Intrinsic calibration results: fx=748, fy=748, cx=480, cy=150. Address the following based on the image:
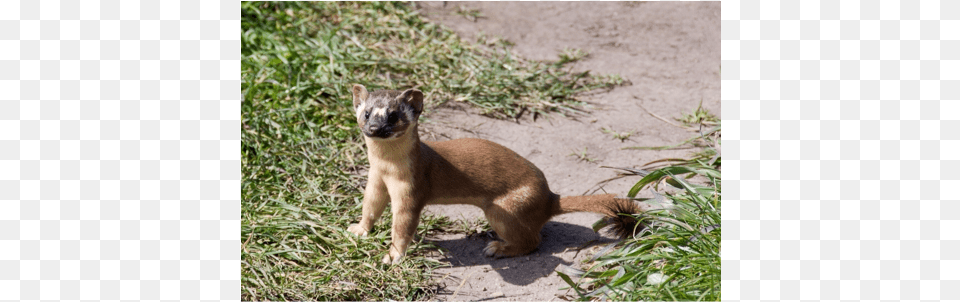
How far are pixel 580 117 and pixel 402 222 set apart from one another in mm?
2888

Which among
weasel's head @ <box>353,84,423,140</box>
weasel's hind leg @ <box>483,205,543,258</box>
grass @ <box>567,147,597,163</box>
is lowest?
weasel's hind leg @ <box>483,205,543,258</box>

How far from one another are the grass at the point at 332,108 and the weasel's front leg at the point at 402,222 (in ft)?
0.32

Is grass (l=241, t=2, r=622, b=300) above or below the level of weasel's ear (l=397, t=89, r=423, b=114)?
below

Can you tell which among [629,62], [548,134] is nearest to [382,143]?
[548,134]

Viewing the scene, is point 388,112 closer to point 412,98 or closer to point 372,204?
point 412,98

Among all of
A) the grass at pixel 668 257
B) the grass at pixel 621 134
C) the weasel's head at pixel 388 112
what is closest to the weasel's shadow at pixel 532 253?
the grass at pixel 668 257

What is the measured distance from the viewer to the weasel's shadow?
5.23 m

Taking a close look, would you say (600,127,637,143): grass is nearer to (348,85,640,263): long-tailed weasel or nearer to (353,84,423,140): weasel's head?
(348,85,640,263): long-tailed weasel

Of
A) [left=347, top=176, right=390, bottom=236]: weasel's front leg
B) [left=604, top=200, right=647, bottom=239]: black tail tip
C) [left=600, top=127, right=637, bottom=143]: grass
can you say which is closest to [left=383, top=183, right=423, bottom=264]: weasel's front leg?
[left=347, top=176, right=390, bottom=236]: weasel's front leg

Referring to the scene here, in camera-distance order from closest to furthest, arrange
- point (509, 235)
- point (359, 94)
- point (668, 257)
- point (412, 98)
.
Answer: point (668, 257) → point (412, 98) → point (359, 94) → point (509, 235)

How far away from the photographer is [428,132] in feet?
22.7

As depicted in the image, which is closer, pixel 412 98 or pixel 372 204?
pixel 412 98

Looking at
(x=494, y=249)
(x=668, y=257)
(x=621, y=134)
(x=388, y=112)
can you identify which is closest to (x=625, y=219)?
→ (x=668, y=257)

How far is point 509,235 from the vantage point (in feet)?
17.3
